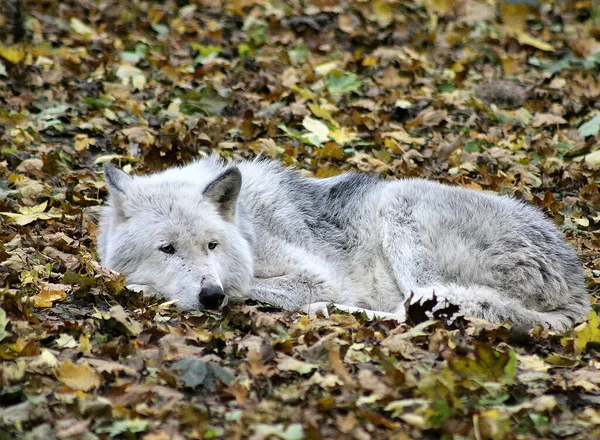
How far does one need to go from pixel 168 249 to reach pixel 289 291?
1.02m

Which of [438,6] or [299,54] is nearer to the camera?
[299,54]

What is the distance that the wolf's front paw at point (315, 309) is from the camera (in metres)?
5.72

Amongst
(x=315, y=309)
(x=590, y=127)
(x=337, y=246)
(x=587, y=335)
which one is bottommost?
(x=315, y=309)

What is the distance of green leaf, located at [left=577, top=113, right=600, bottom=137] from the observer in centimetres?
893

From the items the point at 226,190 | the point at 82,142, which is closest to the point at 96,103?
the point at 82,142

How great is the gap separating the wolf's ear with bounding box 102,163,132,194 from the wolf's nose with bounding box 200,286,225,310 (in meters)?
1.17

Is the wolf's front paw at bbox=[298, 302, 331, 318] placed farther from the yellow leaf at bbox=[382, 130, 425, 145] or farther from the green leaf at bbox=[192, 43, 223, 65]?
the green leaf at bbox=[192, 43, 223, 65]

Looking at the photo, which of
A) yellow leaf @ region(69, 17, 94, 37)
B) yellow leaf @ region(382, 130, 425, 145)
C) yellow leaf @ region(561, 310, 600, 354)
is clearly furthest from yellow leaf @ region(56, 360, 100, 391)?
yellow leaf @ region(69, 17, 94, 37)

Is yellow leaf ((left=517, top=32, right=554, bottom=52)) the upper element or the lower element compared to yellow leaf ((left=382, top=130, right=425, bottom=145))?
upper

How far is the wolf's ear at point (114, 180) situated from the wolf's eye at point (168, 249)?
2.03 feet

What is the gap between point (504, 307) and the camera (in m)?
5.43

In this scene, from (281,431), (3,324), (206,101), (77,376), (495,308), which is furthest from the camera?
(206,101)

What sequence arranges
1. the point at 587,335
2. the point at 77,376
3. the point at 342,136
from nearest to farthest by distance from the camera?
1. the point at 77,376
2. the point at 587,335
3. the point at 342,136

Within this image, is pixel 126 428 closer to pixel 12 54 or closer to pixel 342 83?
pixel 342 83
